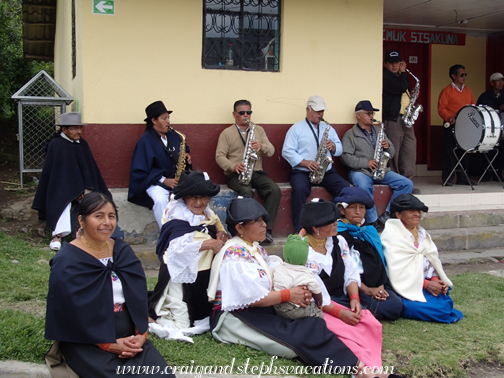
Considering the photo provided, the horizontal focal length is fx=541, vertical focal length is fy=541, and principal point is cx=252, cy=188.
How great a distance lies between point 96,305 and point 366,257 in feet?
8.34

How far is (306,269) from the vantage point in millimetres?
3990

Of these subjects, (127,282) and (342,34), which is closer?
(127,282)

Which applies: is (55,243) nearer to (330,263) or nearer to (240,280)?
(240,280)

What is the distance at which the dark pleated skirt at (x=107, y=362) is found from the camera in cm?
A: 320

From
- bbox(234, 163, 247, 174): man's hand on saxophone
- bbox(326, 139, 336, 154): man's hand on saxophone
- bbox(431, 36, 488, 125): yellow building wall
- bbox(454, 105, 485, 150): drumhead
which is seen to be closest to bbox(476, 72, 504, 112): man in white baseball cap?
bbox(431, 36, 488, 125): yellow building wall

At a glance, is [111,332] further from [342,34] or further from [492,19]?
[492,19]

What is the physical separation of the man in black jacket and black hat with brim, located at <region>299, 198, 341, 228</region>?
4.40 metres

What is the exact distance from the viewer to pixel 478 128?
8.59 metres

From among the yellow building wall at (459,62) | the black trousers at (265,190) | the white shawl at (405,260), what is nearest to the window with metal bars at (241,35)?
the black trousers at (265,190)

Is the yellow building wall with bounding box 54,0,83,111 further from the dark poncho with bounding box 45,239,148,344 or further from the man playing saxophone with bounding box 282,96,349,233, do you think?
the dark poncho with bounding box 45,239,148,344

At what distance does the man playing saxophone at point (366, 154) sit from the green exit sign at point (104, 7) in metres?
3.52

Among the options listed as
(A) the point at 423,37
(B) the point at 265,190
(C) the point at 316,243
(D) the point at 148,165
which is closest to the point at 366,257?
(C) the point at 316,243

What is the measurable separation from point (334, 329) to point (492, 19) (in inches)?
328

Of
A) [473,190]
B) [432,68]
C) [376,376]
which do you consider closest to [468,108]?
[473,190]
